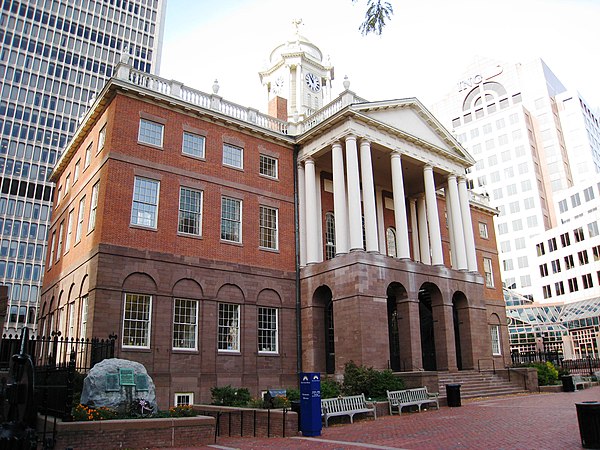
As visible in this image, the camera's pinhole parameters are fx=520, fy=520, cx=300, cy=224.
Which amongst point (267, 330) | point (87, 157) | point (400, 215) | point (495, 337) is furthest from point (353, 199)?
point (495, 337)

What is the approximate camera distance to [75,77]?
86.1 m

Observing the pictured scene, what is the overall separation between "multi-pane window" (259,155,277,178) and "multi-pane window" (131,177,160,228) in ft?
22.0

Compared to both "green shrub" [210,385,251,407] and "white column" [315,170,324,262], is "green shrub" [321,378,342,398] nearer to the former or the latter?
"green shrub" [210,385,251,407]

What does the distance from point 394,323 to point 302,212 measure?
849 cm

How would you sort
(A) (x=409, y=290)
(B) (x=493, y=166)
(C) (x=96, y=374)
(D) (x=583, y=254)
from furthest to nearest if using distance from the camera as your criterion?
(B) (x=493, y=166)
(D) (x=583, y=254)
(A) (x=409, y=290)
(C) (x=96, y=374)

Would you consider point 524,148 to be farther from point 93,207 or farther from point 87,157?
point 93,207

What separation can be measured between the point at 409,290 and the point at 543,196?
79846mm

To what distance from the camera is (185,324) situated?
23.8m

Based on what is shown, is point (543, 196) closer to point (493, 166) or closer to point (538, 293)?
point (493, 166)

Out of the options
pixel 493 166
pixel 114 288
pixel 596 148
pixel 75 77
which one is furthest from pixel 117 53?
pixel 596 148

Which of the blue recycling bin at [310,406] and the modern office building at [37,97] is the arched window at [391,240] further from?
the modern office building at [37,97]

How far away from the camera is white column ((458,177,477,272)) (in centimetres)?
3234

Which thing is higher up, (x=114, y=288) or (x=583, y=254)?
(x=583, y=254)

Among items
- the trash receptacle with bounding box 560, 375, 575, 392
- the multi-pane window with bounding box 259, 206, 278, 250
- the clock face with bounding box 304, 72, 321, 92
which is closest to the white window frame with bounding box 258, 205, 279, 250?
the multi-pane window with bounding box 259, 206, 278, 250
